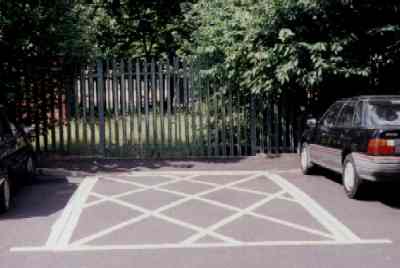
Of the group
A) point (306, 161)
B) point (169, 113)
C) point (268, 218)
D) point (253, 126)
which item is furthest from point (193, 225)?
point (253, 126)

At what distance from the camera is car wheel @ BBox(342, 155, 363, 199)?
8250mm

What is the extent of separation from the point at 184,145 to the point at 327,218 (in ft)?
20.9

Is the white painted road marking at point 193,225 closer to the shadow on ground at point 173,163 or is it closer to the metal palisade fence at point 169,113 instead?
the shadow on ground at point 173,163

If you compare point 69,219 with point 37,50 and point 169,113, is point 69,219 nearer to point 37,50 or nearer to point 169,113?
point 169,113

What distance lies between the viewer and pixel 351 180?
849 centimetres

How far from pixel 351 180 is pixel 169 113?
547cm

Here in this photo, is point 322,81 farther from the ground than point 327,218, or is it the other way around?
point 322,81

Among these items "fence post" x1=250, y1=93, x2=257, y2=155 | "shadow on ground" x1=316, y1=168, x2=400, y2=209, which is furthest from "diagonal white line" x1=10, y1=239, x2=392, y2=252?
"fence post" x1=250, y1=93, x2=257, y2=155

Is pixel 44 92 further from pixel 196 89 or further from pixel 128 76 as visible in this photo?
pixel 196 89

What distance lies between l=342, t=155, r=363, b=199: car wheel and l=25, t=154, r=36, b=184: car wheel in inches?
211

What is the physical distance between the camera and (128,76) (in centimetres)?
1298

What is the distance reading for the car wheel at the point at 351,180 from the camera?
27.1 feet

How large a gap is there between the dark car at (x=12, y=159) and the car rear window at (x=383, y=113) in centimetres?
525

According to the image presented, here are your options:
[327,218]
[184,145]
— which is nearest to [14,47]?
[184,145]
